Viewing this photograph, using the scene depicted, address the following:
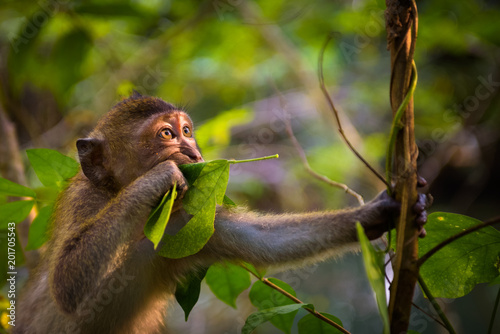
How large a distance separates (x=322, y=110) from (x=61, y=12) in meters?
3.41

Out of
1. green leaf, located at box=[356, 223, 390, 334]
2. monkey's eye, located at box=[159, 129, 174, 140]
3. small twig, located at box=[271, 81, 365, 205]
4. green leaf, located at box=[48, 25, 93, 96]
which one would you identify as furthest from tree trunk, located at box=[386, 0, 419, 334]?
green leaf, located at box=[48, 25, 93, 96]

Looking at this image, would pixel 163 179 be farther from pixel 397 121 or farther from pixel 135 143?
pixel 397 121

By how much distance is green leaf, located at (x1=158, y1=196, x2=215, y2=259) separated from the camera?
2.02m

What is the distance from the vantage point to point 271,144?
884cm

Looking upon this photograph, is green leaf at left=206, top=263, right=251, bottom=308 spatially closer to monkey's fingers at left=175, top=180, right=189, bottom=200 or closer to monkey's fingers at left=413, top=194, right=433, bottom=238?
monkey's fingers at left=175, top=180, right=189, bottom=200

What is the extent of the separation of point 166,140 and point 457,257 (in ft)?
6.39

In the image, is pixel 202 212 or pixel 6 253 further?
pixel 6 253

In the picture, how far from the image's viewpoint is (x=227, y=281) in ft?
9.79

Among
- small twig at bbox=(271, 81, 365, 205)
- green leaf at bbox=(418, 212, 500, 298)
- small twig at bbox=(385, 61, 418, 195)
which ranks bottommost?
small twig at bbox=(271, 81, 365, 205)

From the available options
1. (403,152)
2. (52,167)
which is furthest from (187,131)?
(403,152)

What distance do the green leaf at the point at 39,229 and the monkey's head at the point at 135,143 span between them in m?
0.39

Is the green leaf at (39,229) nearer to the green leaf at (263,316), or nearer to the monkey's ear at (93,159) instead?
the monkey's ear at (93,159)

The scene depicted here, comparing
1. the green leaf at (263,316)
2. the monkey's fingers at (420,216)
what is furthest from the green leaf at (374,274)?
the green leaf at (263,316)

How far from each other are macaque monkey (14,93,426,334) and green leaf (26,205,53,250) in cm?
9
